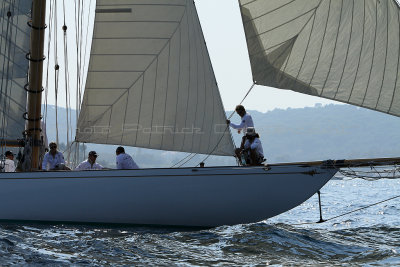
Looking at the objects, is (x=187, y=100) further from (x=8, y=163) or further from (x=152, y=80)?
(x=8, y=163)

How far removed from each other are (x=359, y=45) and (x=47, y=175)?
7509 mm

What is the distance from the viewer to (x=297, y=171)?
579 inches

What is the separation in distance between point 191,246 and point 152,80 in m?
4.59

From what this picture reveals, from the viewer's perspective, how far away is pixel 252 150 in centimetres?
1504

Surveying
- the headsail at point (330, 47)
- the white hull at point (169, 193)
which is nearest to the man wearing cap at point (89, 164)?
the white hull at point (169, 193)

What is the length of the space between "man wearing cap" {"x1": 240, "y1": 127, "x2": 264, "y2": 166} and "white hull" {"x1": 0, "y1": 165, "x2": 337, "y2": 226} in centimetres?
55

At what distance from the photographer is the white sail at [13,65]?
17.3m

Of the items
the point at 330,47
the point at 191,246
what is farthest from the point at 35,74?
A: the point at 330,47

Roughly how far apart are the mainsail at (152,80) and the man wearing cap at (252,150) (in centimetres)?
84

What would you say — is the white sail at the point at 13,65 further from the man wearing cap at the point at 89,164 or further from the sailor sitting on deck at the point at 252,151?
the sailor sitting on deck at the point at 252,151

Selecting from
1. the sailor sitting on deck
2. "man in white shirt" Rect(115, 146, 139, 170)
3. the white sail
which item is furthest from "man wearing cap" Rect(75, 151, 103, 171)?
the sailor sitting on deck

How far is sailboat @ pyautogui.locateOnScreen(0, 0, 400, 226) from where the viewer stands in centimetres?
1377

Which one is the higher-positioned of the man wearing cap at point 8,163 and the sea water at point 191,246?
the man wearing cap at point 8,163

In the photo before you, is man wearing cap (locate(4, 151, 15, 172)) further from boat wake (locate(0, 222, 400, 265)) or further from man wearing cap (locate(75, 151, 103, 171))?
man wearing cap (locate(75, 151, 103, 171))
